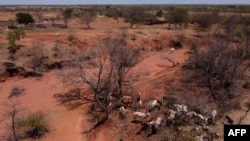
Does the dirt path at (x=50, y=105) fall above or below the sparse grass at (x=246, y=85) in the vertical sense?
below

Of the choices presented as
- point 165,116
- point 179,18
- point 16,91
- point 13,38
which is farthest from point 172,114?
point 179,18

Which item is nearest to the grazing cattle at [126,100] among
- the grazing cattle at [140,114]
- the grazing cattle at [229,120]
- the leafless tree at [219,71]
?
the grazing cattle at [140,114]

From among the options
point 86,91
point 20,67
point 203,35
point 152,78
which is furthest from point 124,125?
point 203,35

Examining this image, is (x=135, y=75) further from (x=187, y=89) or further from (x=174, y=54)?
(x=174, y=54)

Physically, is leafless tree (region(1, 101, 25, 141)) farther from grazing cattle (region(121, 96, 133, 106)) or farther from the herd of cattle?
grazing cattle (region(121, 96, 133, 106))

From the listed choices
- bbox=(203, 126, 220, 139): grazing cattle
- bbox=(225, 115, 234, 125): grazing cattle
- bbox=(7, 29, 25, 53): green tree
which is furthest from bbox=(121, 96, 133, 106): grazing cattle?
bbox=(7, 29, 25, 53): green tree

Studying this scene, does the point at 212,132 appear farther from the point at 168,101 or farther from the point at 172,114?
the point at 168,101

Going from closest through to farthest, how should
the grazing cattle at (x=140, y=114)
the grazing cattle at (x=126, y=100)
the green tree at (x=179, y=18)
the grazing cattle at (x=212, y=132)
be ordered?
1. the grazing cattle at (x=212, y=132)
2. the grazing cattle at (x=140, y=114)
3. the grazing cattle at (x=126, y=100)
4. the green tree at (x=179, y=18)

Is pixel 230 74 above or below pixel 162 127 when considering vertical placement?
above

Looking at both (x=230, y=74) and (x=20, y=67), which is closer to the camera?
(x=230, y=74)

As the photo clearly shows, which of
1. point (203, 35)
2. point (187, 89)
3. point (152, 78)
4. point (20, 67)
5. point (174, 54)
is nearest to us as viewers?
point (187, 89)

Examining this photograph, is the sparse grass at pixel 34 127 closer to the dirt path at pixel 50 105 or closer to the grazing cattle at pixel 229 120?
the dirt path at pixel 50 105
